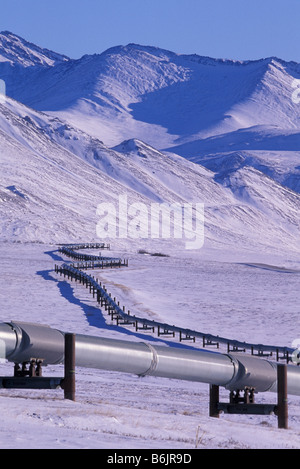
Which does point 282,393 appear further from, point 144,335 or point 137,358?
point 144,335

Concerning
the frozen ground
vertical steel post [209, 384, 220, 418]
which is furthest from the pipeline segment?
the frozen ground

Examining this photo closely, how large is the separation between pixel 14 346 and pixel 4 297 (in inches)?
1727

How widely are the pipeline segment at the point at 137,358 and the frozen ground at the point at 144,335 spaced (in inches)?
29.5

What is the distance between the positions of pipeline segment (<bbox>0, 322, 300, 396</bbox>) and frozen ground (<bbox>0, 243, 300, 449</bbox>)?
750 mm

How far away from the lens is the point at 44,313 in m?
50.4

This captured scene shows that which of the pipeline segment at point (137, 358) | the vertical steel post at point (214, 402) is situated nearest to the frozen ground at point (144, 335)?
the vertical steel post at point (214, 402)

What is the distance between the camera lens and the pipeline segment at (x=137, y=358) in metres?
16.2

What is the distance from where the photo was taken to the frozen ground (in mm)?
14648

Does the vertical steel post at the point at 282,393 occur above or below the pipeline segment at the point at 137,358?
below

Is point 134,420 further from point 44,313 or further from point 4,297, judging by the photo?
point 4,297

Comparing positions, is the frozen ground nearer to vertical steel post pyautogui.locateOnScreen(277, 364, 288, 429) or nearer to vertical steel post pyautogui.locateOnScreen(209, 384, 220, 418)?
vertical steel post pyautogui.locateOnScreen(209, 384, 220, 418)

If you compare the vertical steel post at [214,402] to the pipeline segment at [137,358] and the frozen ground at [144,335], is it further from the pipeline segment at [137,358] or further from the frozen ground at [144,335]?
the pipeline segment at [137,358]

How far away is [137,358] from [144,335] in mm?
26181
